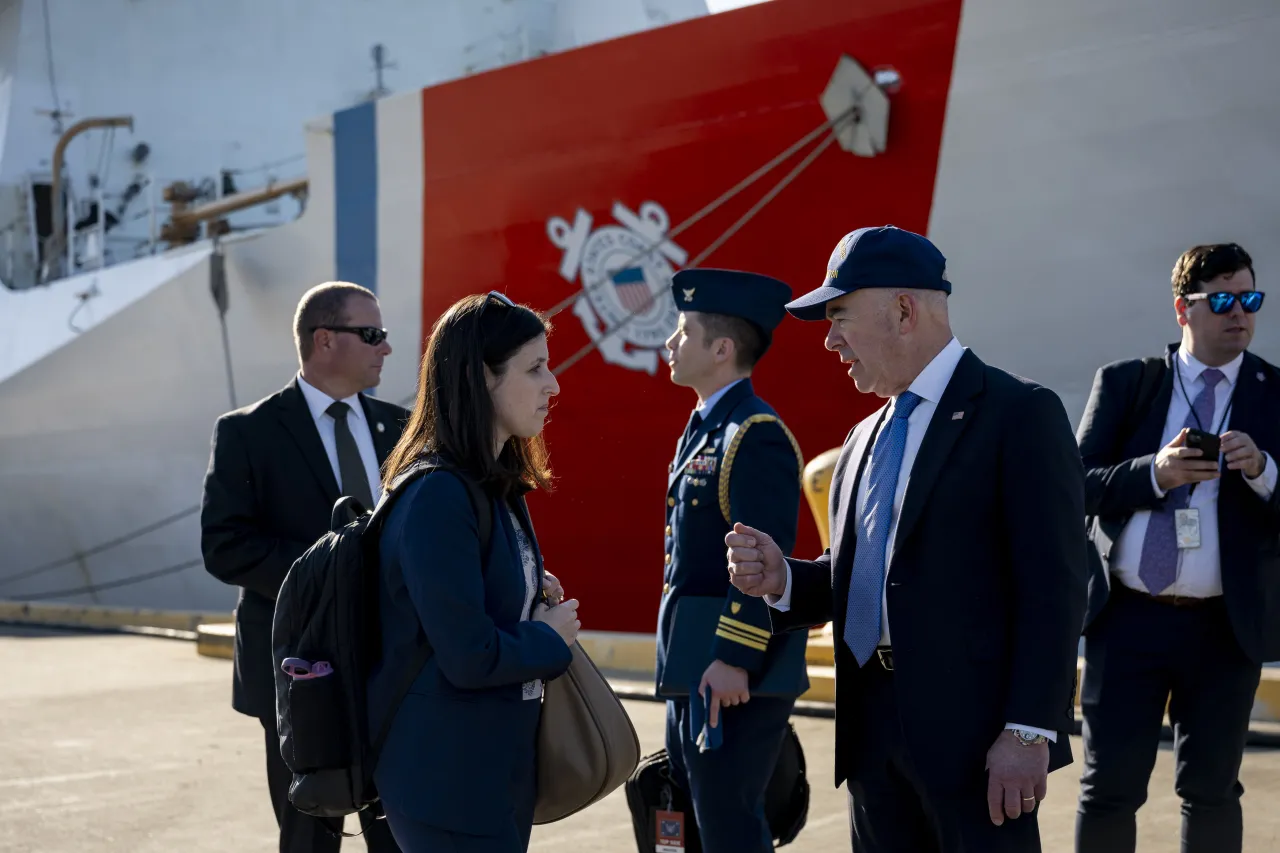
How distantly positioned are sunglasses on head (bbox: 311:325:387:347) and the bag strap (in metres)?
1.19

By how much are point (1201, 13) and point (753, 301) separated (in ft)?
10.2

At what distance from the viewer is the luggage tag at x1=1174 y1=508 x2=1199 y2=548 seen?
285 cm

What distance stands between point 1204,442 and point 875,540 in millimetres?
963

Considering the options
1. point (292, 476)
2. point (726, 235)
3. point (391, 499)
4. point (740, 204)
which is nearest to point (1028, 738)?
point (391, 499)

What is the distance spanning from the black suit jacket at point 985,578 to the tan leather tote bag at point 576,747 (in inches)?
16.7

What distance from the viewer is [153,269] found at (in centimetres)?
1030

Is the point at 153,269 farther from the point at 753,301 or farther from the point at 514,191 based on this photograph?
the point at 753,301

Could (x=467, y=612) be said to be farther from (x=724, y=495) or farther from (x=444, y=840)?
(x=724, y=495)

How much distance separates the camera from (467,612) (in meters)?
1.91

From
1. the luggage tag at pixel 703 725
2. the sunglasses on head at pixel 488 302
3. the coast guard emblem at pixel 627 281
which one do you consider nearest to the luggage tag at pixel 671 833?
the luggage tag at pixel 703 725

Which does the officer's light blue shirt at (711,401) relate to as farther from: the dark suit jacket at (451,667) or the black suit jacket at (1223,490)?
the dark suit jacket at (451,667)

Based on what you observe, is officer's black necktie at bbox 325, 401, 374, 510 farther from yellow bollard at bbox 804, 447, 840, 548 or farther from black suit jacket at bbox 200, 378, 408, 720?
yellow bollard at bbox 804, 447, 840, 548

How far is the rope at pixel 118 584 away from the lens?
393 inches

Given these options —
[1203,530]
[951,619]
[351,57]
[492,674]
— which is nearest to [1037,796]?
[951,619]
